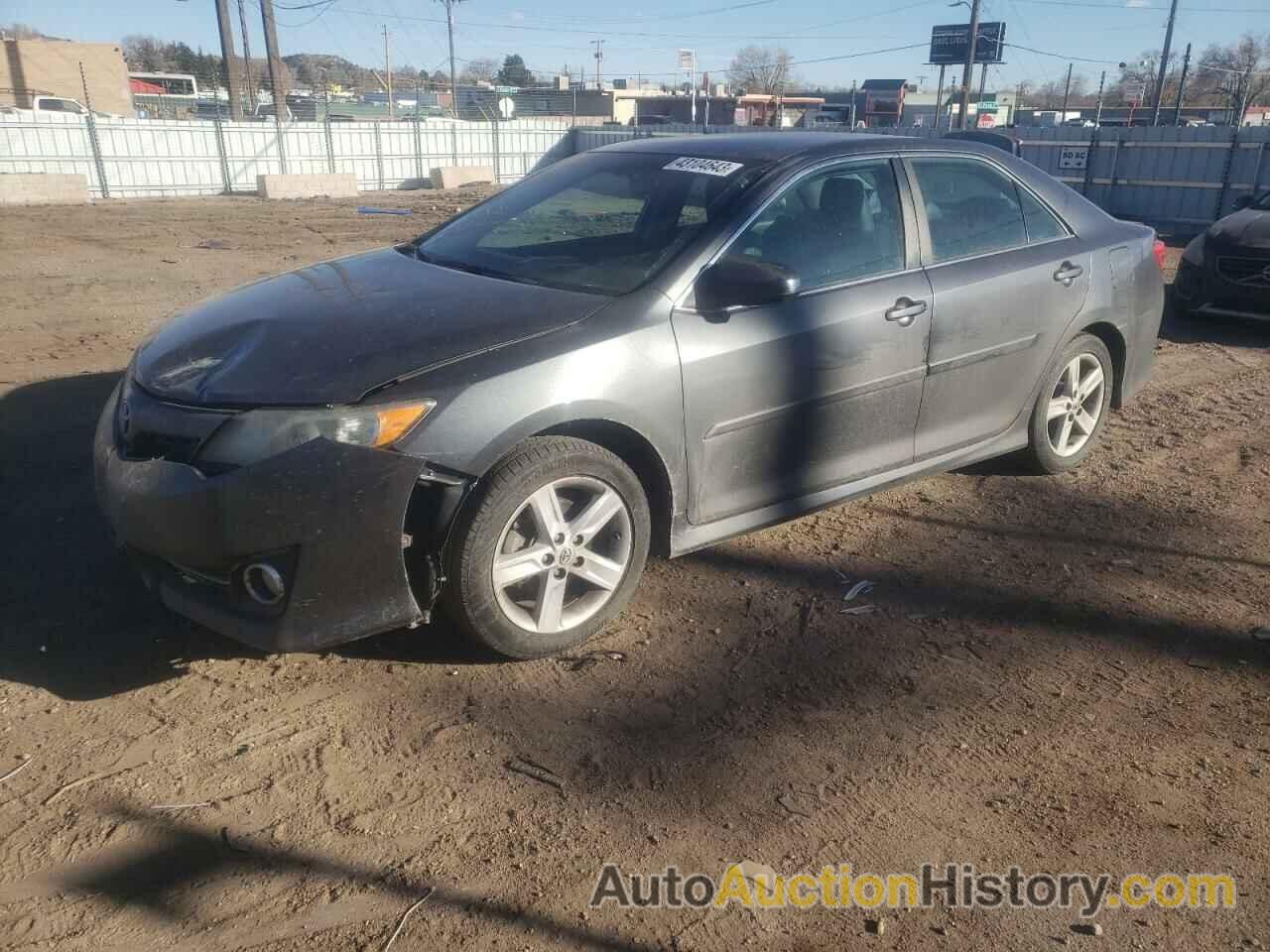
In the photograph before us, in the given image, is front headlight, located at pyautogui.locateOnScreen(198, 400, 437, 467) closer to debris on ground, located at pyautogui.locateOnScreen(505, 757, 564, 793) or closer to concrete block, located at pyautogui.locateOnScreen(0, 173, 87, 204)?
debris on ground, located at pyautogui.locateOnScreen(505, 757, 564, 793)

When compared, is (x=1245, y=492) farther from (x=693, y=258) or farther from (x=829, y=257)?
(x=693, y=258)

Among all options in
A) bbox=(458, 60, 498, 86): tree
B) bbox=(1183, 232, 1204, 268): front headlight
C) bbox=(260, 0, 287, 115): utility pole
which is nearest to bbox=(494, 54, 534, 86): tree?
bbox=(458, 60, 498, 86): tree

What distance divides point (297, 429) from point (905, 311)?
7.97ft

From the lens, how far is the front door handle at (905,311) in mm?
3986

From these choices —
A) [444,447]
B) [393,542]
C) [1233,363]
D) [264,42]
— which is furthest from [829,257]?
[264,42]

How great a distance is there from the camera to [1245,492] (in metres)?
5.01

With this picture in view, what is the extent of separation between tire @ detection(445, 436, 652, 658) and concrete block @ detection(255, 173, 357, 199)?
2332cm

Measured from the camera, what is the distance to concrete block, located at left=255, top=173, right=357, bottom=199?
24.0 metres

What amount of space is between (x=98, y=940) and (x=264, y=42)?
3727 centimetres

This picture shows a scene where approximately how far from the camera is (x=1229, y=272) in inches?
339

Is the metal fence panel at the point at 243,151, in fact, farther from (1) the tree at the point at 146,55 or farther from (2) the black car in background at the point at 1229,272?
(1) the tree at the point at 146,55

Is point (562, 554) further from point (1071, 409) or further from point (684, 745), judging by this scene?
point (1071, 409)

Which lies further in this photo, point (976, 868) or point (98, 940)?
point (976, 868)

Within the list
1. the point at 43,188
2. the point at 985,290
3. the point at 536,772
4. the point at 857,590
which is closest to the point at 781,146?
the point at 985,290
